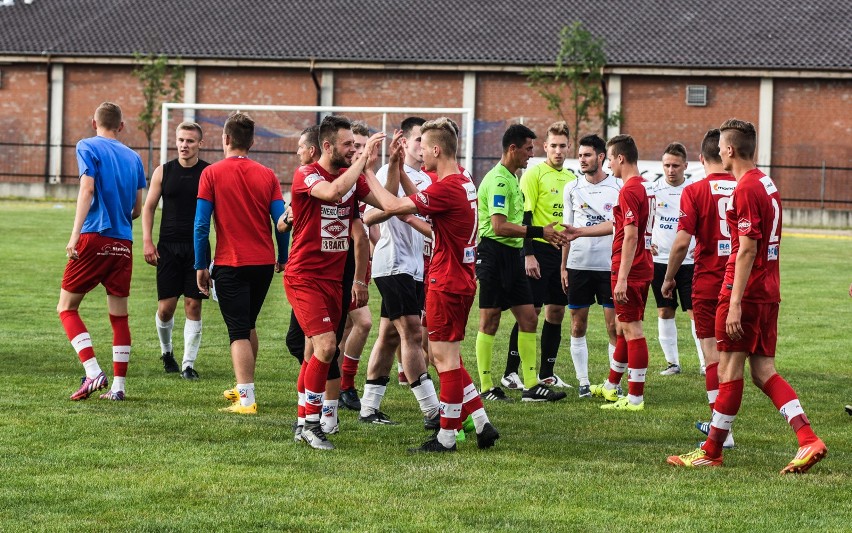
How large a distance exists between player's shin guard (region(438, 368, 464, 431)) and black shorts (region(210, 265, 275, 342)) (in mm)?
1899

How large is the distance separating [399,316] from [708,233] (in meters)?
2.25

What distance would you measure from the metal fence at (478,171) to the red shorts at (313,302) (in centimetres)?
2766

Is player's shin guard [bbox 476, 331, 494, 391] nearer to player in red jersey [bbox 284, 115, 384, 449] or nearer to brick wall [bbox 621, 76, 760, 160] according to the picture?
player in red jersey [bbox 284, 115, 384, 449]

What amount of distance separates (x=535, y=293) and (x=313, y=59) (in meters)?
35.3

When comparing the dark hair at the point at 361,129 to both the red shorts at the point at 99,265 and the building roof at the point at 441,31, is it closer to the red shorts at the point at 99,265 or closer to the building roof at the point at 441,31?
the red shorts at the point at 99,265

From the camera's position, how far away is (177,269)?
36.2 feet

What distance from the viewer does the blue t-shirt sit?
9.25m

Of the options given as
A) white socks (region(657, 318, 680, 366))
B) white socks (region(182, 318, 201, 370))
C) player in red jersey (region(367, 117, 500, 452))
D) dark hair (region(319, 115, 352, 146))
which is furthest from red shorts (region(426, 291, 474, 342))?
white socks (region(657, 318, 680, 366))

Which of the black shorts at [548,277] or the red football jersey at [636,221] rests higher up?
the red football jersey at [636,221]

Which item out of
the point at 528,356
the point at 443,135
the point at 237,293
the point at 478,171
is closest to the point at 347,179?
the point at 443,135

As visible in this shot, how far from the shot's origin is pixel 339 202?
307 inches

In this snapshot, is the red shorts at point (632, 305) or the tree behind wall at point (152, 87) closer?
the red shorts at point (632, 305)

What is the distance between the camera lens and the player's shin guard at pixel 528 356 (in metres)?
10.3

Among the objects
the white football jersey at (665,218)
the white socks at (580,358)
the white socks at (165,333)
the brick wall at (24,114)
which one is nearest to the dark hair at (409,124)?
the white socks at (580,358)
